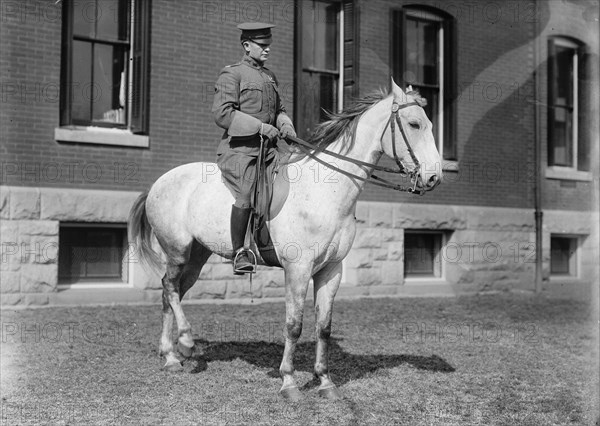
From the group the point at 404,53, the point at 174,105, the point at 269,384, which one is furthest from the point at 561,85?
the point at 269,384

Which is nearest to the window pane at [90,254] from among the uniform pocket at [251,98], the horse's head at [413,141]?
the uniform pocket at [251,98]

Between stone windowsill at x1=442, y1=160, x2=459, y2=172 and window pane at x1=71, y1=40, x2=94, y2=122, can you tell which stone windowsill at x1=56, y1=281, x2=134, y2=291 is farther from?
stone windowsill at x1=442, y1=160, x2=459, y2=172

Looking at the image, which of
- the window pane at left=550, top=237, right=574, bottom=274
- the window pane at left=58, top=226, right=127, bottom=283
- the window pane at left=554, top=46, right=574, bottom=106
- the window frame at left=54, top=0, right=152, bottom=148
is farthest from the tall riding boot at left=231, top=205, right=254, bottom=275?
the window pane at left=554, top=46, right=574, bottom=106

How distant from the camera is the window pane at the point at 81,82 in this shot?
11.1m

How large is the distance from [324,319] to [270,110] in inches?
81.6

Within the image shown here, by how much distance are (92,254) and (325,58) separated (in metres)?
5.58

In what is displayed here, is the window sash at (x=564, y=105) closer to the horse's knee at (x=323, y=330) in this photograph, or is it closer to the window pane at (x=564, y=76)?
the window pane at (x=564, y=76)

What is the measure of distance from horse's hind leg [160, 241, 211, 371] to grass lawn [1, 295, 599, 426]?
0.16 meters

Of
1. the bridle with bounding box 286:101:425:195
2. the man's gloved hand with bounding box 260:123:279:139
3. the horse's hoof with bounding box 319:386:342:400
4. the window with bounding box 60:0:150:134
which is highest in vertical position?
the window with bounding box 60:0:150:134

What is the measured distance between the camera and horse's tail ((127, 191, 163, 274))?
848 cm

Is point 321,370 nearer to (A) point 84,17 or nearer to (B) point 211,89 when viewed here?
(B) point 211,89

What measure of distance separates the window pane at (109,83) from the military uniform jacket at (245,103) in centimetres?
495

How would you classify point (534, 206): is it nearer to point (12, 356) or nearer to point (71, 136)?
point (71, 136)

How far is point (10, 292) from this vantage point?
10.2 meters
